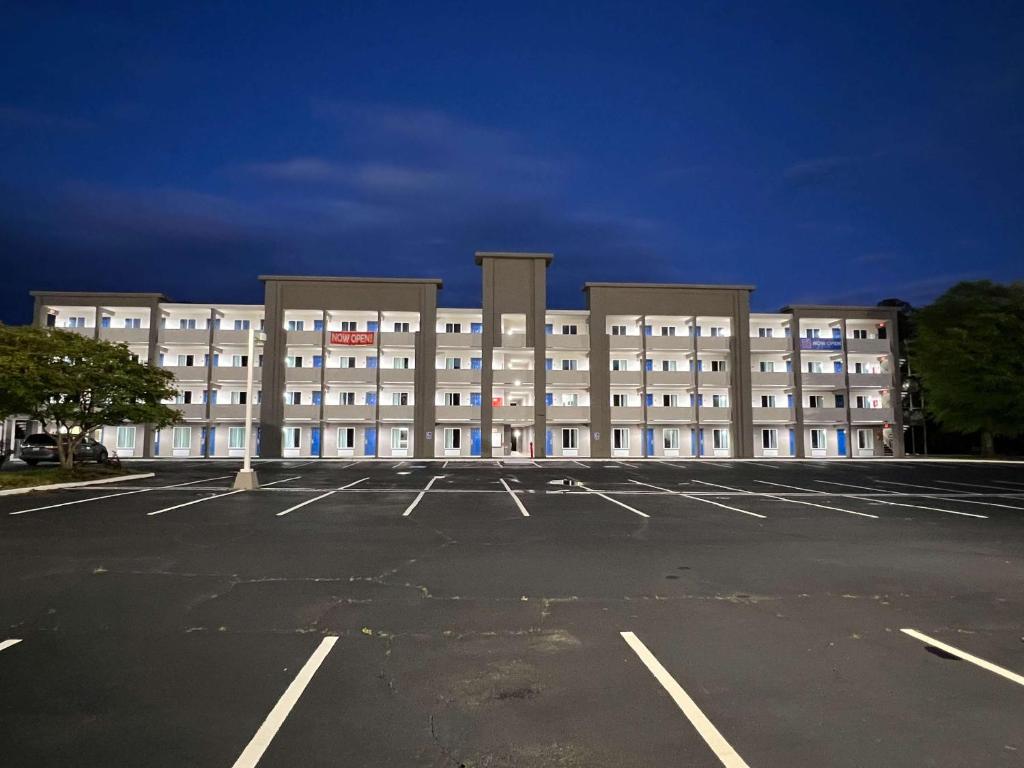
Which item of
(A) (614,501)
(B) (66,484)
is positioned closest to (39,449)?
(B) (66,484)

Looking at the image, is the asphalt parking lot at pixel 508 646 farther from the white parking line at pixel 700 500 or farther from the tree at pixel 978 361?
the tree at pixel 978 361

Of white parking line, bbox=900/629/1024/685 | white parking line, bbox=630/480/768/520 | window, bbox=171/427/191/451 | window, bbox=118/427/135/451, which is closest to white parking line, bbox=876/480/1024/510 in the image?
white parking line, bbox=630/480/768/520

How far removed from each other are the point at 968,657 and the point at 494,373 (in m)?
43.8

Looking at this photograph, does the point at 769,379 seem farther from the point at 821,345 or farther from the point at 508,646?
the point at 508,646

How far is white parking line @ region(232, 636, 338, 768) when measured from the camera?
340 cm

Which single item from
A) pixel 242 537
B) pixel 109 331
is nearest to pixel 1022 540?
pixel 242 537

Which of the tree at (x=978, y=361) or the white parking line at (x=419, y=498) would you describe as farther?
the tree at (x=978, y=361)

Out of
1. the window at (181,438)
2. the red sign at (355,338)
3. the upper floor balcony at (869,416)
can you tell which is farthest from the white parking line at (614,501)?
the upper floor balcony at (869,416)

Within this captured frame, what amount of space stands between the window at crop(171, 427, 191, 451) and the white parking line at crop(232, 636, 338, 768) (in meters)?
49.2

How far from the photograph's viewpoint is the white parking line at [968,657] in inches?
181

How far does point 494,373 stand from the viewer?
4831cm

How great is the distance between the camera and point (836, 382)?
167 ft

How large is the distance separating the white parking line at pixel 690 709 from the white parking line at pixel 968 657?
273 centimetres

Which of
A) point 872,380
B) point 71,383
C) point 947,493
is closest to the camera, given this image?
point 947,493
